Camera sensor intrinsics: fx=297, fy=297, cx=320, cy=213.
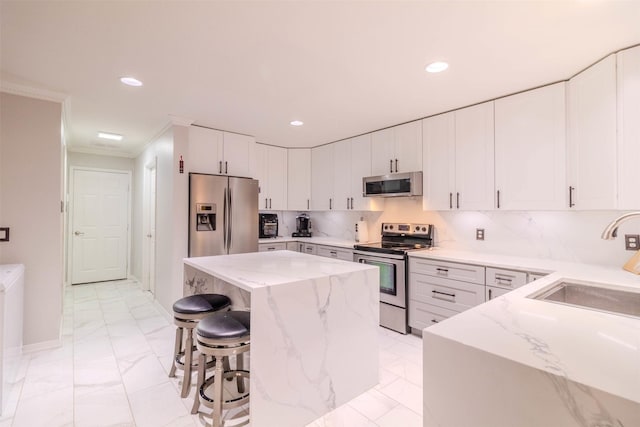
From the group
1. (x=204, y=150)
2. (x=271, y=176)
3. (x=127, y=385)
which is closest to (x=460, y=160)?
(x=271, y=176)

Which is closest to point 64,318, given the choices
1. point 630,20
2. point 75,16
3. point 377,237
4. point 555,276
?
point 75,16

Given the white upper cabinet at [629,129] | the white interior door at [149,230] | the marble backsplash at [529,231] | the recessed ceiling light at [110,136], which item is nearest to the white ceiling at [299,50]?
the white upper cabinet at [629,129]

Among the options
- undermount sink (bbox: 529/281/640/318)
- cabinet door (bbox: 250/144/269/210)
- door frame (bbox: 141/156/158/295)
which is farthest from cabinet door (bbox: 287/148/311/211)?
undermount sink (bbox: 529/281/640/318)

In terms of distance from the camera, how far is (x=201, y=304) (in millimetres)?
2117

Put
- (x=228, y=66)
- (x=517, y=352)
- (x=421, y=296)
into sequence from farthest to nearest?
(x=421, y=296) → (x=228, y=66) → (x=517, y=352)

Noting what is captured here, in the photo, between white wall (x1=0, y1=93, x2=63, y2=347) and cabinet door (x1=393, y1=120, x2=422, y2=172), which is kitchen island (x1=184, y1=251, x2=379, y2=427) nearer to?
white wall (x1=0, y1=93, x2=63, y2=347)

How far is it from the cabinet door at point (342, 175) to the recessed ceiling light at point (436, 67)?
2.09 metres

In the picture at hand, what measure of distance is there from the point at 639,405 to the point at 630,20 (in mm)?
2168

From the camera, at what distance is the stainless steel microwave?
3354 millimetres

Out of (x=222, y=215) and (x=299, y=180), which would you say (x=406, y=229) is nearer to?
(x=299, y=180)

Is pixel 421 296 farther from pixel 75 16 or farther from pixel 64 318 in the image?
pixel 64 318

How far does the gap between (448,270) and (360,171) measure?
183cm

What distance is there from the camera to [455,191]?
3092 millimetres

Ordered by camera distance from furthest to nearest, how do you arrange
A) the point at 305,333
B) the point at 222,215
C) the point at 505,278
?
the point at 222,215
the point at 505,278
the point at 305,333
